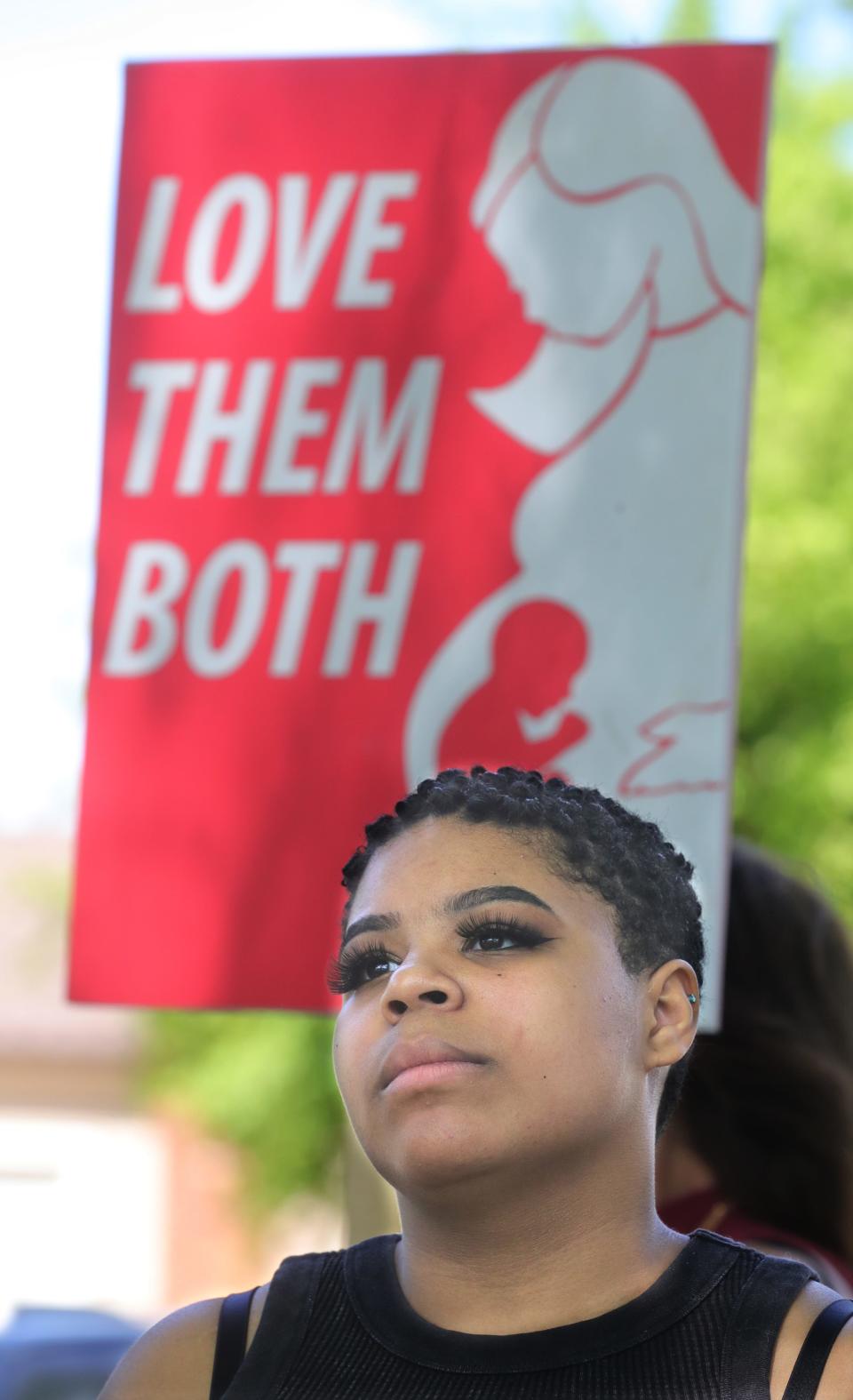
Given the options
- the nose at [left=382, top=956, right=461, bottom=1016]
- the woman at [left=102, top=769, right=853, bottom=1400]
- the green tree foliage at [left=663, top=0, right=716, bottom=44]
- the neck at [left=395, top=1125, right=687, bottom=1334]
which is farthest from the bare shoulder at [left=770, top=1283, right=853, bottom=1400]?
the green tree foliage at [left=663, top=0, right=716, bottom=44]

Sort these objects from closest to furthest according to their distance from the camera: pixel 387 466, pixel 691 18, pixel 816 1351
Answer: pixel 816 1351 → pixel 387 466 → pixel 691 18

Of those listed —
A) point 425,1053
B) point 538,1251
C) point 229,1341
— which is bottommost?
point 229,1341

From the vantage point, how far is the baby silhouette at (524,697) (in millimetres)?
2744

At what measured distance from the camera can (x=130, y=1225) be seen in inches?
753

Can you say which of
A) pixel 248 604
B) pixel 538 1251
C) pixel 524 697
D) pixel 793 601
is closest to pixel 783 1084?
pixel 524 697

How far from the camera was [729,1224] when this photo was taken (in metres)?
2.42

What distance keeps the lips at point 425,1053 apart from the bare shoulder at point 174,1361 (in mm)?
297

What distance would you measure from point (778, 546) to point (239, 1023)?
4958mm

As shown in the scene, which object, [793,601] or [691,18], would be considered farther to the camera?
[691,18]

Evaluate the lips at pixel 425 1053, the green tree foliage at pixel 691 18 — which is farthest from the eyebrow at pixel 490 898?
the green tree foliage at pixel 691 18

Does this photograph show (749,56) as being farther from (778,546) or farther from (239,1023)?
(239,1023)

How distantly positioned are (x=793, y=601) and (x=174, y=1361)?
390 inches

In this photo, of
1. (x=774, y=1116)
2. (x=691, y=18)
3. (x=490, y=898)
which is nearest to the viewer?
(x=490, y=898)

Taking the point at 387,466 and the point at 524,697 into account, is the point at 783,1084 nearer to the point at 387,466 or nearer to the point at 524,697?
the point at 524,697
